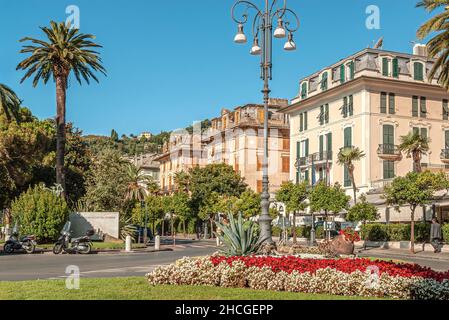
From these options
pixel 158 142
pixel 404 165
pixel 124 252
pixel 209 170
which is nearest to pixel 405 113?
pixel 404 165

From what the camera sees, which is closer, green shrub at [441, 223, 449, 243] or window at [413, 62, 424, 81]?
green shrub at [441, 223, 449, 243]

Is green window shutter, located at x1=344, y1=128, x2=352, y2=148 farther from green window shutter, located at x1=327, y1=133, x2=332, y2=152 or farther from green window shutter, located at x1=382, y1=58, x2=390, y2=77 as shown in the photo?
green window shutter, located at x1=382, y1=58, x2=390, y2=77

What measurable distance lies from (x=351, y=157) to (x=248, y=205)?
471 inches

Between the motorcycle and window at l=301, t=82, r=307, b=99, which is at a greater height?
window at l=301, t=82, r=307, b=99

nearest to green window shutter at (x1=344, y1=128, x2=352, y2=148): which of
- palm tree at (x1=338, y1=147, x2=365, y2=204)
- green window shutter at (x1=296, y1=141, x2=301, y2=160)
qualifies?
palm tree at (x1=338, y1=147, x2=365, y2=204)

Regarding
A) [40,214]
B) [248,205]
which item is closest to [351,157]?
[248,205]

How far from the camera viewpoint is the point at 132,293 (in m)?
10.4

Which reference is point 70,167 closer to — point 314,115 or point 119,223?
point 119,223

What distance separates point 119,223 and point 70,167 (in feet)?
60.7

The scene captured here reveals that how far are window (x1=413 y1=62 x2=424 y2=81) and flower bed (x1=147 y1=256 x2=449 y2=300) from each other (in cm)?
4197

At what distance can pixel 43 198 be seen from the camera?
33.5 metres

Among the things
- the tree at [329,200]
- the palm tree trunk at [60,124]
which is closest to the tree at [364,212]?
the tree at [329,200]

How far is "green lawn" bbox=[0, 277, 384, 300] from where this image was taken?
9984 mm

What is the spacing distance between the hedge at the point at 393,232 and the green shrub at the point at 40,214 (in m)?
20.9
